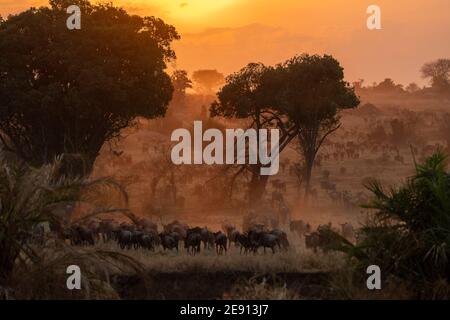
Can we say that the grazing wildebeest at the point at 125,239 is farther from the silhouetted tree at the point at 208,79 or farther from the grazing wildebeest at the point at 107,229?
the silhouetted tree at the point at 208,79

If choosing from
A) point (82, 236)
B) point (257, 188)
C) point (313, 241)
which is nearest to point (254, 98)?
point (257, 188)

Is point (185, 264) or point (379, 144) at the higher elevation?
point (379, 144)

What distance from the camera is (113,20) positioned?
127 ft

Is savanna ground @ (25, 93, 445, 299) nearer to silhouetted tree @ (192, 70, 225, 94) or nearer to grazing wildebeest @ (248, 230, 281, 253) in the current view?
grazing wildebeest @ (248, 230, 281, 253)

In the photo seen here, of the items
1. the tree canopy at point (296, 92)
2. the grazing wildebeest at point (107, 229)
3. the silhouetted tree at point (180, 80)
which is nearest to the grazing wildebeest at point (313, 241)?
the grazing wildebeest at point (107, 229)

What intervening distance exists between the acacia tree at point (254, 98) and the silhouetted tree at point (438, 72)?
7242 cm

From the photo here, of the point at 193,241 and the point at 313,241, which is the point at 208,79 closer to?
the point at 313,241

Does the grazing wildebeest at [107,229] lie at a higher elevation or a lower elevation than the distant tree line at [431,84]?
lower

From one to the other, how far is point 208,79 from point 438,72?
114 feet

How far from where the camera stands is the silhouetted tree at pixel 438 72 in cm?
11107

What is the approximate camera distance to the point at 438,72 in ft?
385

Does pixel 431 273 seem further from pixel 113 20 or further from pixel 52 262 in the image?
pixel 113 20

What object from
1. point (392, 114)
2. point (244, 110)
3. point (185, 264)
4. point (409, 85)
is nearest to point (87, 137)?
point (244, 110)

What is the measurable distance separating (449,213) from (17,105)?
23813mm
